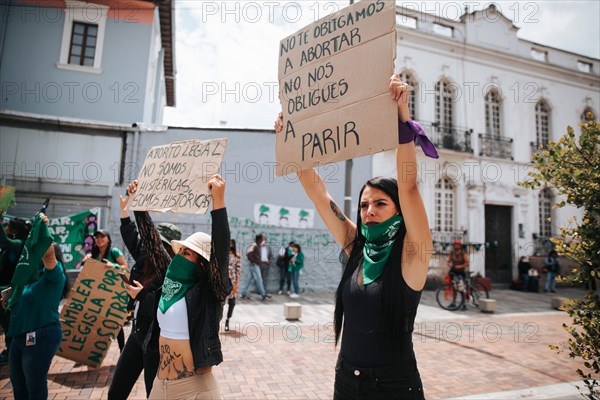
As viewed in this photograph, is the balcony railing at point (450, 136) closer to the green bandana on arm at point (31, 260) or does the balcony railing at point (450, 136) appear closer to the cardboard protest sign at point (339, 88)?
the cardboard protest sign at point (339, 88)

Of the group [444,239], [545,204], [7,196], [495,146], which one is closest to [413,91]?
[495,146]

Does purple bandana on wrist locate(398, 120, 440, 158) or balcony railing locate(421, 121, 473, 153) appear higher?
balcony railing locate(421, 121, 473, 153)

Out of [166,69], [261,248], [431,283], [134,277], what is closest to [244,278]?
[261,248]

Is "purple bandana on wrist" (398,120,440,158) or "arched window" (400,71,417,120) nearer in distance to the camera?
"purple bandana on wrist" (398,120,440,158)

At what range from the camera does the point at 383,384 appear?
1862mm

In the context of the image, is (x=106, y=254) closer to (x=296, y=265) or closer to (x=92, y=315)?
(x=92, y=315)

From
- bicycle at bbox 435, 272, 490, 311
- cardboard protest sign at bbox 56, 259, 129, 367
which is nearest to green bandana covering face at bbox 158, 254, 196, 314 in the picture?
cardboard protest sign at bbox 56, 259, 129, 367

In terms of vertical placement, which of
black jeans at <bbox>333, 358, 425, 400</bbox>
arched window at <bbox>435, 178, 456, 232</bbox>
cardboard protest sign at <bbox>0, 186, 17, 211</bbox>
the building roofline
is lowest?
black jeans at <bbox>333, 358, 425, 400</bbox>

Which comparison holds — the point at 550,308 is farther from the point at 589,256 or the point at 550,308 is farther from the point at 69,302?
the point at 69,302

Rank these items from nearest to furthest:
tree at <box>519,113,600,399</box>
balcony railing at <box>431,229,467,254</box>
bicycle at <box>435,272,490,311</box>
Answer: tree at <box>519,113,600,399</box> < bicycle at <box>435,272,490,311</box> < balcony railing at <box>431,229,467,254</box>

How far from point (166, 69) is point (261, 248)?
1366 cm

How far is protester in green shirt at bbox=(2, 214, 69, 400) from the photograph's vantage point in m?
3.13

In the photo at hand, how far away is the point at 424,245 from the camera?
1.91m

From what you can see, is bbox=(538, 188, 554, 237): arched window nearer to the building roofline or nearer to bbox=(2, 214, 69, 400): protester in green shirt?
the building roofline
